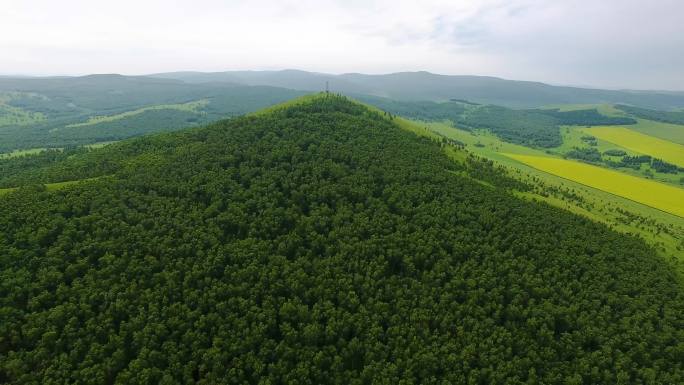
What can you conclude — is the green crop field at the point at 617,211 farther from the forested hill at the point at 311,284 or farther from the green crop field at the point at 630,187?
the forested hill at the point at 311,284

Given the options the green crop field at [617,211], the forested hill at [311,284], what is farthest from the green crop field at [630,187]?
the forested hill at [311,284]

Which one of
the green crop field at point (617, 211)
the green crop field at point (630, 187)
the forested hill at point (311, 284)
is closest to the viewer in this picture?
the forested hill at point (311, 284)

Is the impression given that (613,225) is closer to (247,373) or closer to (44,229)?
(247,373)

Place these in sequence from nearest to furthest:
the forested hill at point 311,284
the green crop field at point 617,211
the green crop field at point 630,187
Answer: the forested hill at point 311,284
the green crop field at point 617,211
the green crop field at point 630,187

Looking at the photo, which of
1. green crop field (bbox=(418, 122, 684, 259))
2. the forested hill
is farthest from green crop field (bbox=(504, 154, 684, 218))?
the forested hill

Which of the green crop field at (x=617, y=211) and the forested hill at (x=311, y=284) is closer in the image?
the forested hill at (x=311, y=284)

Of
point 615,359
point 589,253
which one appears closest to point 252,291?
point 615,359

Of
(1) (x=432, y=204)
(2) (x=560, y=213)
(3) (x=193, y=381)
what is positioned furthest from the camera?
(2) (x=560, y=213)
